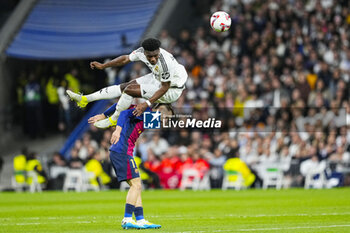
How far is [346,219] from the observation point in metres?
12.9

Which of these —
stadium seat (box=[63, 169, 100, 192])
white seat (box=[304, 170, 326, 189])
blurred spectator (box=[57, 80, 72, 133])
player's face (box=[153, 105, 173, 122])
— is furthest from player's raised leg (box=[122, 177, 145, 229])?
blurred spectator (box=[57, 80, 72, 133])

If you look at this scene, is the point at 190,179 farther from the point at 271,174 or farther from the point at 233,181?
the point at 271,174

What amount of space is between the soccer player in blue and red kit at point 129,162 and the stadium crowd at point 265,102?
43.6 ft

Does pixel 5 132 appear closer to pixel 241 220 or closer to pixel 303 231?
pixel 241 220

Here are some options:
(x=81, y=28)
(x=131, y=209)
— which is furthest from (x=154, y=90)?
(x=81, y=28)

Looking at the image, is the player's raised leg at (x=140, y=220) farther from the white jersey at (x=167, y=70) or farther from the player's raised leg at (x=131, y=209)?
the white jersey at (x=167, y=70)

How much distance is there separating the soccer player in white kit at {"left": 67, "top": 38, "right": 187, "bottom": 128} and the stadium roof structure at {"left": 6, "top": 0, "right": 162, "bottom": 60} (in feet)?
52.2

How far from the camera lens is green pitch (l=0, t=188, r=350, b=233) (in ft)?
39.4

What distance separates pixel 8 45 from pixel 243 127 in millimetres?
10571

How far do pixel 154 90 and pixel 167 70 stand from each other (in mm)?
729

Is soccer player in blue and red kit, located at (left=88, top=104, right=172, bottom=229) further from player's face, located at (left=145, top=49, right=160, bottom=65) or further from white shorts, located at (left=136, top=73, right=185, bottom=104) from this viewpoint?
player's face, located at (left=145, top=49, right=160, bottom=65)

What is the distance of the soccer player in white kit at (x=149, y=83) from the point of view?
11840mm

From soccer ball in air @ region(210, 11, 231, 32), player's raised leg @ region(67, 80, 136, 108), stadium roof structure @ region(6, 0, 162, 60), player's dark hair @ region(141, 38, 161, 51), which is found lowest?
player's raised leg @ region(67, 80, 136, 108)

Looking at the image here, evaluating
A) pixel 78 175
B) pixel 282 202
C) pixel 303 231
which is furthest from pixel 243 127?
pixel 303 231
